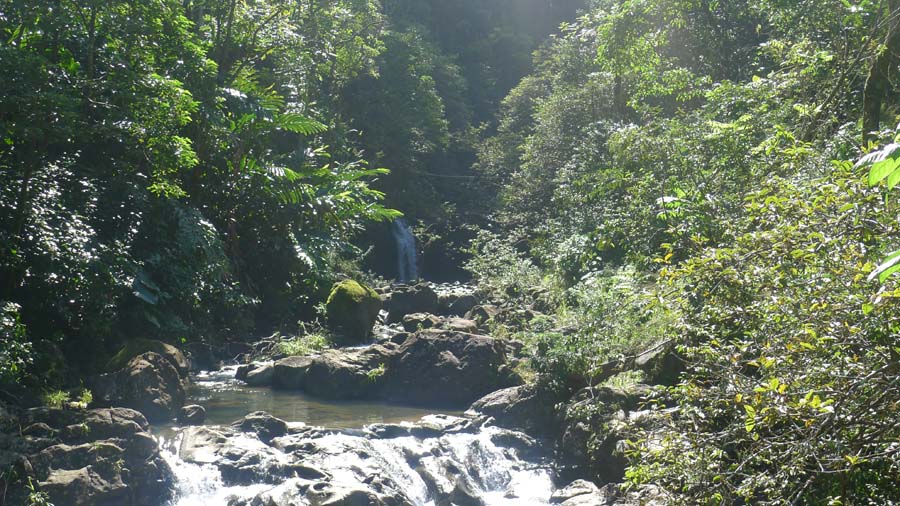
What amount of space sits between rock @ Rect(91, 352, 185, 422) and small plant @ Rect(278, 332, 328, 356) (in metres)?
4.10

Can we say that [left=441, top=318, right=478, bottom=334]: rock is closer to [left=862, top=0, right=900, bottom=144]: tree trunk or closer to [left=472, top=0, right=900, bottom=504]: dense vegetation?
[left=472, top=0, right=900, bottom=504]: dense vegetation

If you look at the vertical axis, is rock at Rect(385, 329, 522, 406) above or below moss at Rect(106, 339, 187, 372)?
below

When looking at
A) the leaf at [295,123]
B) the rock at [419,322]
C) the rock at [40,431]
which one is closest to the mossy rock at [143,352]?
the rock at [40,431]

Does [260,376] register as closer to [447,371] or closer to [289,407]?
[289,407]

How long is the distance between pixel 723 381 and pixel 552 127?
20.1m

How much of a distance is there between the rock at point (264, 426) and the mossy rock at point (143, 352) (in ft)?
6.76

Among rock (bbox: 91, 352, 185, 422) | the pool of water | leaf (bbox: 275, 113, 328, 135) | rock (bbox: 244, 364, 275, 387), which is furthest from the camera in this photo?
leaf (bbox: 275, 113, 328, 135)

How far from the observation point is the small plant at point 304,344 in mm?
14789

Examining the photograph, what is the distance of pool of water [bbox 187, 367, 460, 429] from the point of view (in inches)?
430

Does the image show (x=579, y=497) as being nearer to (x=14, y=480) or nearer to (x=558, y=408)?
(x=558, y=408)

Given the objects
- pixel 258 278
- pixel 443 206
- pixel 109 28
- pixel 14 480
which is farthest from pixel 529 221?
pixel 14 480

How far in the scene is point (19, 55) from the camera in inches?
360

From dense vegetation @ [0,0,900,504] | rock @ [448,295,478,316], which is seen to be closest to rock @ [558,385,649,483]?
dense vegetation @ [0,0,900,504]

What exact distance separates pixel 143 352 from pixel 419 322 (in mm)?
6815
